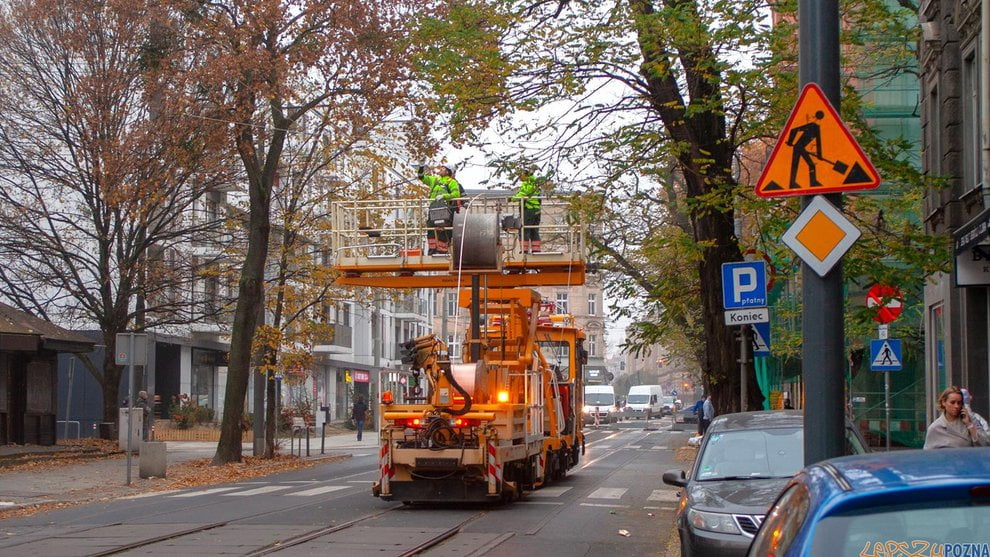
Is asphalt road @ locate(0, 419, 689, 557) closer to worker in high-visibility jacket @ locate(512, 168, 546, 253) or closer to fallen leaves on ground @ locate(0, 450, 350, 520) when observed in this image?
fallen leaves on ground @ locate(0, 450, 350, 520)

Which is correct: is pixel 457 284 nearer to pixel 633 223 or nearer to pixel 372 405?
pixel 633 223

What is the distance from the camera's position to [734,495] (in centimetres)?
1012

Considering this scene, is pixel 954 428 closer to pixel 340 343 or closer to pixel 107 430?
pixel 107 430

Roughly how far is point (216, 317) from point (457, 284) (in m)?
18.8

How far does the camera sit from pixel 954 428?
11562 millimetres

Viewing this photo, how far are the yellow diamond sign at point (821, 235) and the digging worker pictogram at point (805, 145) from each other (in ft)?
0.56

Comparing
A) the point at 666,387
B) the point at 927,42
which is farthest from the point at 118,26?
the point at 666,387

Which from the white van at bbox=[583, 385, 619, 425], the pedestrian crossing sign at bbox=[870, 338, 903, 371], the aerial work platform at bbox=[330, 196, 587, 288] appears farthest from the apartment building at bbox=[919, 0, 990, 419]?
the white van at bbox=[583, 385, 619, 425]

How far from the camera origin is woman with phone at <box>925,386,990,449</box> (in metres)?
11.5

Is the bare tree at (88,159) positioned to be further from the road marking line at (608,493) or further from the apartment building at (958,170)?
the apartment building at (958,170)

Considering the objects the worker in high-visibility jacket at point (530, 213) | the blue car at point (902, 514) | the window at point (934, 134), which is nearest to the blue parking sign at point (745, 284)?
the worker in high-visibility jacket at point (530, 213)

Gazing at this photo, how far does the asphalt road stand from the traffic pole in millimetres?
4895

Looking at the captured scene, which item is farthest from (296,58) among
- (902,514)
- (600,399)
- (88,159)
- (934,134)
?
(600,399)

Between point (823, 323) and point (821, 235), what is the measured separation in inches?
23.0
